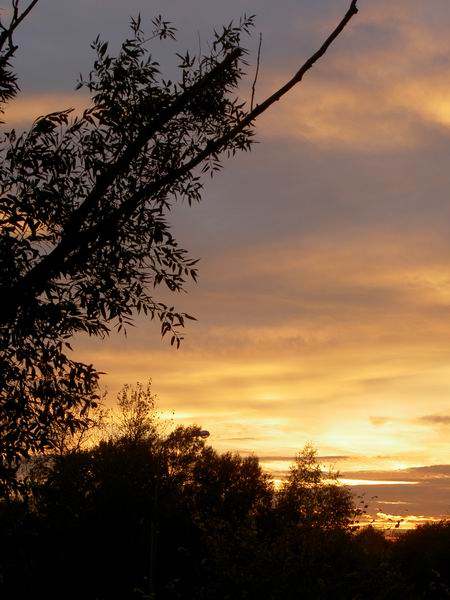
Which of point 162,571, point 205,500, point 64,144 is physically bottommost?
point 162,571

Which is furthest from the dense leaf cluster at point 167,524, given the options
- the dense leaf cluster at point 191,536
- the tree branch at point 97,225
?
the tree branch at point 97,225

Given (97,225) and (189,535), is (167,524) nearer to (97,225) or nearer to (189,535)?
(189,535)

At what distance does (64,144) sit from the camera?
14.6 m

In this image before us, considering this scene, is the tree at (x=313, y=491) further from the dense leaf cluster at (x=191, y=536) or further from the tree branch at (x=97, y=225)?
the tree branch at (x=97, y=225)

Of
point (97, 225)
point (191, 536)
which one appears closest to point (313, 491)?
point (191, 536)

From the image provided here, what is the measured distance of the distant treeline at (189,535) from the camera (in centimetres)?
2872

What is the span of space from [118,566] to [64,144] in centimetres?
3402

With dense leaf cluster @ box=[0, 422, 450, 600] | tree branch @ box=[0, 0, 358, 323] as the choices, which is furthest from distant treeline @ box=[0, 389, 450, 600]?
tree branch @ box=[0, 0, 358, 323]

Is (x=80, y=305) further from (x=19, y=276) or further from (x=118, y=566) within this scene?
(x=118, y=566)

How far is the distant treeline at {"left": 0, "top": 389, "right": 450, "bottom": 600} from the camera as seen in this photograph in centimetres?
2872

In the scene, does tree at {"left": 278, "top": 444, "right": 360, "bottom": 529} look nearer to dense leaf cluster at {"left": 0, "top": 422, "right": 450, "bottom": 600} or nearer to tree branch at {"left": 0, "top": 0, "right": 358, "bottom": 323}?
dense leaf cluster at {"left": 0, "top": 422, "right": 450, "bottom": 600}

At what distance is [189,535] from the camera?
47219 millimetres

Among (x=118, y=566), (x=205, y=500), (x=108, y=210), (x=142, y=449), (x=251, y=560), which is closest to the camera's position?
(x=108, y=210)

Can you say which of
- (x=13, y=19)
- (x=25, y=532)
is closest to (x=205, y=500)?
(x=25, y=532)
